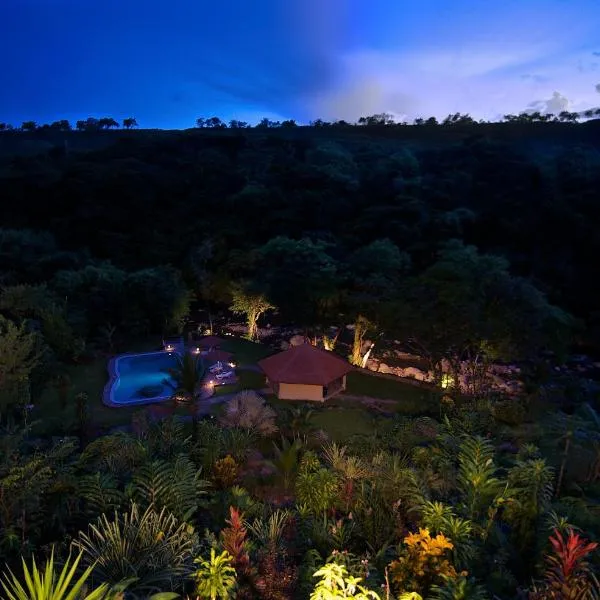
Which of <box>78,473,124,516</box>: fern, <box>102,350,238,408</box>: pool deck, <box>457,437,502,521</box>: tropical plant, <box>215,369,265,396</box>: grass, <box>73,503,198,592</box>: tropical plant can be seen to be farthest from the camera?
<box>215,369,265,396</box>: grass

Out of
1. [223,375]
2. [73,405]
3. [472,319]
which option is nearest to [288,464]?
[223,375]

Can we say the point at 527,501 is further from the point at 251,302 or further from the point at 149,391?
the point at 251,302

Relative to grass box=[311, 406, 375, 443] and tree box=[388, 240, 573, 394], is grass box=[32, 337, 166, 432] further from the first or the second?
tree box=[388, 240, 573, 394]

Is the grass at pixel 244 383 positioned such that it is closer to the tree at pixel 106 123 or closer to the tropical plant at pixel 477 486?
the tropical plant at pixel 477 486

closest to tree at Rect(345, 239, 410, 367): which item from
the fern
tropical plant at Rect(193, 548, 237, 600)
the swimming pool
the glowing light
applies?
the glowing light

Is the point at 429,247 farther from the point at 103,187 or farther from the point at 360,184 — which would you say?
the point at 103,187

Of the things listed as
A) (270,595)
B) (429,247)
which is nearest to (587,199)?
(429,247)
